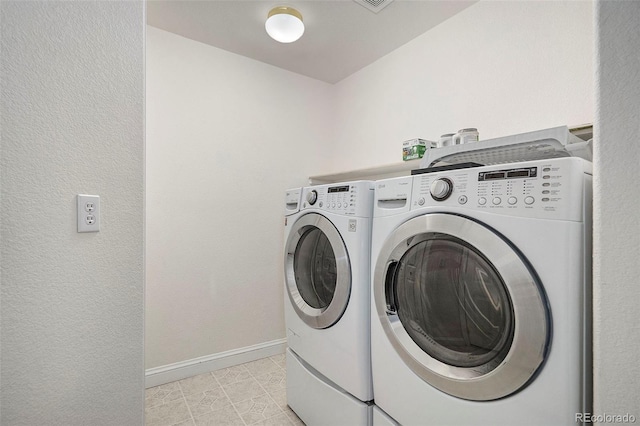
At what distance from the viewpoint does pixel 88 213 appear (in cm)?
89

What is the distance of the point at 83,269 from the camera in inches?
35.3

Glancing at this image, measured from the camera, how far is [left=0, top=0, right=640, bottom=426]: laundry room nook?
2.24 feet

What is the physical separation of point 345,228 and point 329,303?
39 cm

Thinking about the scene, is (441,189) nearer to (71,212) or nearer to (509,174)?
(509,174)

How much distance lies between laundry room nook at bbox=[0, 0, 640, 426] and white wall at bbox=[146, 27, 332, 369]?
0.06 ft

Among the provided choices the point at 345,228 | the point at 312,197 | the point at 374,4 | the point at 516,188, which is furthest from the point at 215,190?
the point at 516,188

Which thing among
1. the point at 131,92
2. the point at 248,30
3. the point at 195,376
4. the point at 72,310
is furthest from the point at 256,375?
the point at 248,30

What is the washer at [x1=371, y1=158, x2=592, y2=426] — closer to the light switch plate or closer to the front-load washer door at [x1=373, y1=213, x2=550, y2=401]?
the front-load washer door at [x1=373, y1=213, x2=550, y2=401]

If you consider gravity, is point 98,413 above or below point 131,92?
below

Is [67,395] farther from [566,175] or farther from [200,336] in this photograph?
[566,175]

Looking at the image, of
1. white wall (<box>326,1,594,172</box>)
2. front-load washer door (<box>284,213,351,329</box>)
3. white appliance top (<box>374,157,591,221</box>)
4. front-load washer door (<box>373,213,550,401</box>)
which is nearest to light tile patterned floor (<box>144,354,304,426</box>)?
front-load washer door (<box>284,213,351,329</box>)

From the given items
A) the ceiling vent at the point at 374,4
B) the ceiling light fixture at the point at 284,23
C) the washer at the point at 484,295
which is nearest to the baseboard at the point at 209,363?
the washer at the point at 484,295

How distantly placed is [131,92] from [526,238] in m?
1.29

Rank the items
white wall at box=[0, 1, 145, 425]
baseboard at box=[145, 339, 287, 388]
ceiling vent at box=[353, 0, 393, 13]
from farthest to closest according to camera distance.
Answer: baseboard at box=[145, 339, 287, 388] → ceiling vent at box=[353, 0, 393, 13] → white wall at box=[0, 1, 145, 425]
